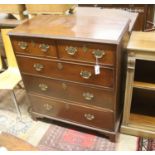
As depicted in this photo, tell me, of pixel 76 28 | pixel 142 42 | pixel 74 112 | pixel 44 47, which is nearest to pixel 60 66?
pixel 44 47

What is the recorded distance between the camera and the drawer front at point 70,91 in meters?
1.50

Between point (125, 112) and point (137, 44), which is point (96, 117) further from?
point (137, 44)

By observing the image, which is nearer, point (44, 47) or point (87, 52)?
point (87, 52)

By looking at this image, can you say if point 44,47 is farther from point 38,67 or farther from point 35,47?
point 38,67

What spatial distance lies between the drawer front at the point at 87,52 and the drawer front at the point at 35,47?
0.07 meters

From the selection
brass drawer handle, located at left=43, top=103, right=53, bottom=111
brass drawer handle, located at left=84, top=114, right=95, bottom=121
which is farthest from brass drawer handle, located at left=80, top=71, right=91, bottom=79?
brass drawer handle, located at left=43, top=103, right=53, bottom=111

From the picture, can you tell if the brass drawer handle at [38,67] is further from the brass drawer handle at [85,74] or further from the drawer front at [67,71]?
the brass drawer handle at [85,74]

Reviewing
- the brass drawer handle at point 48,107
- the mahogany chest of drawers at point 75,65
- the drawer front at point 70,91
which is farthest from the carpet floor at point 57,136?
the drawer front at point 70,91

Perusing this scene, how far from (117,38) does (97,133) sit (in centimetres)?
97

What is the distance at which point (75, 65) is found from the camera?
4.68ft

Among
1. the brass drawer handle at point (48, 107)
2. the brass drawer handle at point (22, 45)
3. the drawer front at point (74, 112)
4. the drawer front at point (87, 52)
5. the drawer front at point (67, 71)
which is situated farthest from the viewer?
the brass drawer handle at point (48, 107)

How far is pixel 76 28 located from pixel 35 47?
333 mm

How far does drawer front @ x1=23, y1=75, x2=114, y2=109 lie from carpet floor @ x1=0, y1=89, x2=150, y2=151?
0.38 m

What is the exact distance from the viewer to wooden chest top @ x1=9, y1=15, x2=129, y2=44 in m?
1.28
